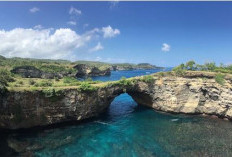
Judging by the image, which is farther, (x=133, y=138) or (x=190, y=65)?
(x=190, y=65)

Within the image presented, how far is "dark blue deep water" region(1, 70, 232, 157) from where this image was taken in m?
22.9

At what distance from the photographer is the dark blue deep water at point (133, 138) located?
901 inches

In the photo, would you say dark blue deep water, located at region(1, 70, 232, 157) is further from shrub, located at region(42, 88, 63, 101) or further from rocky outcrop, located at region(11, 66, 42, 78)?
rocky outcrop, located at region(11, 66, 42, 78)

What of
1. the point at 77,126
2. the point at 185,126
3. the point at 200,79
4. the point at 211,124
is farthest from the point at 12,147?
the point at 200,79

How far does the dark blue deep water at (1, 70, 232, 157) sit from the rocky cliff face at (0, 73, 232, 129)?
6.40 feet

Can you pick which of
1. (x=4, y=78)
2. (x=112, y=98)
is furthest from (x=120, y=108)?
(x=4, y=78)

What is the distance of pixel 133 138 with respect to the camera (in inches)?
1062

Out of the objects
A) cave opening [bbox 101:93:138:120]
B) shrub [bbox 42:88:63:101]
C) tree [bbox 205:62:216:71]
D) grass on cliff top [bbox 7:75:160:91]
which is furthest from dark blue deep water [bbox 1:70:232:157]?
tree [bbox 205:62:216:71]

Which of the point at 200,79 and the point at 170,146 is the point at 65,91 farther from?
the point at 200,79

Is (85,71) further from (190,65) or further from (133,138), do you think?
(133,138)

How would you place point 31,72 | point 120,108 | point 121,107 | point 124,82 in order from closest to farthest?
point 124,82 → point 120,108 → point 121,107 → point 31,72

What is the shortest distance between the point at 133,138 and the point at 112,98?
10.9 metres

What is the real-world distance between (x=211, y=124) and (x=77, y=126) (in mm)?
22893

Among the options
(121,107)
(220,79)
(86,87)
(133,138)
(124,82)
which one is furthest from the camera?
(121,107)
